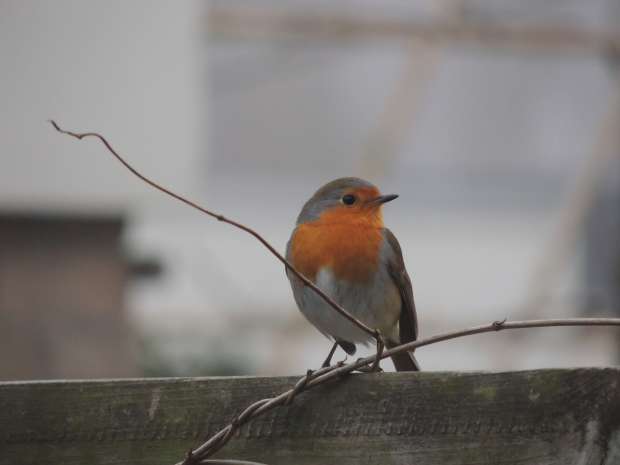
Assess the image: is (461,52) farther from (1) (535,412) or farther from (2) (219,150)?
(1) (535,412)

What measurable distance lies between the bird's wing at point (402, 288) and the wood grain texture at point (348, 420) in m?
1.39

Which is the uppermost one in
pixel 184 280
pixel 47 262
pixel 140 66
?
pixel 140 66

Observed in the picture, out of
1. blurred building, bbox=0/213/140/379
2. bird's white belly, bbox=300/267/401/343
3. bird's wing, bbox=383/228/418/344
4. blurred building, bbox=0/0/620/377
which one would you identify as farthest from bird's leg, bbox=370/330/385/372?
blurred building, bbox=0/0/620/377

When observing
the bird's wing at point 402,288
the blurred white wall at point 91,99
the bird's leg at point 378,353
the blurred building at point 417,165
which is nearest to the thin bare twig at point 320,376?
the bird's leg at point 378,353

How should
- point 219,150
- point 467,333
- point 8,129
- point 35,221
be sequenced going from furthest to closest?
point 219,150 → point 35,221 → point 8,129 → point 467,333

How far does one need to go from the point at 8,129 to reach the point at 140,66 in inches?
30.2

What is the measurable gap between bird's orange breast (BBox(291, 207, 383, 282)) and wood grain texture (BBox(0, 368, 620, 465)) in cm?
132

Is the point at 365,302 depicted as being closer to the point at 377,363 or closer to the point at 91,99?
the point at 377,363

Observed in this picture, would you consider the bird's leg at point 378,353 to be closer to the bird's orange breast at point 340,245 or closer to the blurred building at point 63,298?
the bird's orange breast at point 340,245

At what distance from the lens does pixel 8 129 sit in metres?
6.17

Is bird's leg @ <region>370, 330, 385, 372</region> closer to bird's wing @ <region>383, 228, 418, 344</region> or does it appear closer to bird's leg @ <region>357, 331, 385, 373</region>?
bird's leg @ <region>357, 331, 385, 373</region>

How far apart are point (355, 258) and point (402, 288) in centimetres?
17

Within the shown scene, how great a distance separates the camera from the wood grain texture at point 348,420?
1806mm

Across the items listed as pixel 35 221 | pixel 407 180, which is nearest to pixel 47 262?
pixel 35 221
